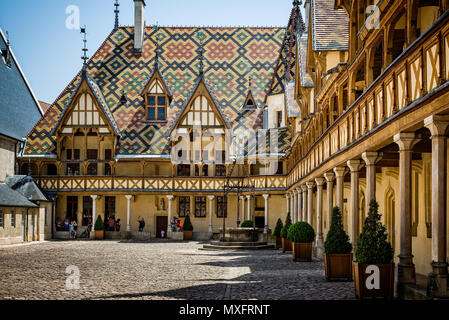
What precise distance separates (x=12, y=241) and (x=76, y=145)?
1105 cm

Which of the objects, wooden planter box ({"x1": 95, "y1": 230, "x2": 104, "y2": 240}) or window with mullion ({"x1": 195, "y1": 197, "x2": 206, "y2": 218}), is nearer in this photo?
wooden planter box ({"x1": 95, "y1": 230, "x2": 104, "y2": 240})

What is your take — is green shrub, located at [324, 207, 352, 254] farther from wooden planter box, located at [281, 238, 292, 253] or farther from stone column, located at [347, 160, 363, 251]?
wooden planter box, located at [281, 238, 292, 253]

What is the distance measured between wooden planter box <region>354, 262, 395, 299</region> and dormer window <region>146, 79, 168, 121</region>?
112 feet

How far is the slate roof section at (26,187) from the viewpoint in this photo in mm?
36688

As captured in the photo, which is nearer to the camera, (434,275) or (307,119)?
(434,275)

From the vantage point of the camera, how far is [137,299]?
10422 mm

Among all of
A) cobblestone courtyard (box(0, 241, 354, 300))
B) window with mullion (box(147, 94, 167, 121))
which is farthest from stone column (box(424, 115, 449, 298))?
window with mullion (box(147, 94, 167, 121))

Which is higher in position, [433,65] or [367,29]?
Answer: [367,29]

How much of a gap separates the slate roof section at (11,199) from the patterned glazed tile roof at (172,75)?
6.39 meters

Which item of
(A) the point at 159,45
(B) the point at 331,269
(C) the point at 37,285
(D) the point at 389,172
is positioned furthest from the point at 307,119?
(A) the point at 159,45

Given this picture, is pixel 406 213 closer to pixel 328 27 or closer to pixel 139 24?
pixel 328 27

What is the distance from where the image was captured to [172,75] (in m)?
45.7

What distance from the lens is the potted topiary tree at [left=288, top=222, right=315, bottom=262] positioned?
19125mm

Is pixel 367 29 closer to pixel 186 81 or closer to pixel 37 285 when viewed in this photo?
pixel 37 285
